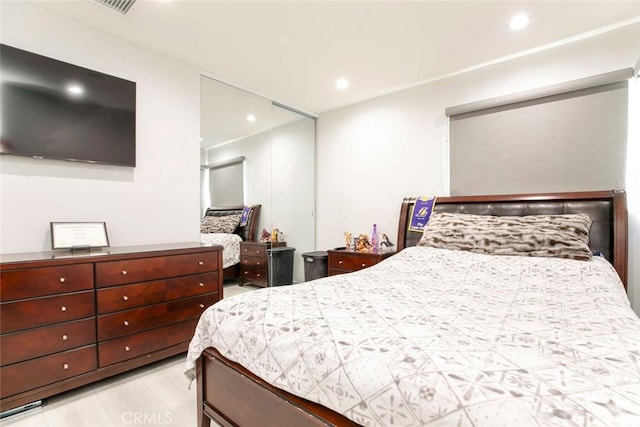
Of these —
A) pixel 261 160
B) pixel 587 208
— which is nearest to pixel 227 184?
pixel 261 160

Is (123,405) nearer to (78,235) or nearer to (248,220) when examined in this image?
(78,235)

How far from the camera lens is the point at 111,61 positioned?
96.6 inches

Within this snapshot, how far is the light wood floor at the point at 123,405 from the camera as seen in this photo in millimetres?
1652

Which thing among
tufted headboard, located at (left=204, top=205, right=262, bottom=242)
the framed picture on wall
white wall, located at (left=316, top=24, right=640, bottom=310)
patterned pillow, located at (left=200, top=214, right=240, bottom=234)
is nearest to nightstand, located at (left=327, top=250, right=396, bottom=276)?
white wall, located at (left=316, top=24, right=640, bottom=310)

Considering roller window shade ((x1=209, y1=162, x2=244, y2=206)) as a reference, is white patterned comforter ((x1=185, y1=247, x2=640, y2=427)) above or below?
below

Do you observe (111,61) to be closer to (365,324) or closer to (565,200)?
(365,324)

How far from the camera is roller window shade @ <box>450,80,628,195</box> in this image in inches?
93.7

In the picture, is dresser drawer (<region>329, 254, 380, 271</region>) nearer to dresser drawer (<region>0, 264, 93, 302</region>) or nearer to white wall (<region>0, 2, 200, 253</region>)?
white wall (<region>0, 2, 200, 253</region>)

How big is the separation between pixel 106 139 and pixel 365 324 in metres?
2.45

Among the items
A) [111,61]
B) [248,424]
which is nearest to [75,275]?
[248,424]

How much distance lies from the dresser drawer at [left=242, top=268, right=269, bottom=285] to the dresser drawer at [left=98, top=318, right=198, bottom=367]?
1062mm

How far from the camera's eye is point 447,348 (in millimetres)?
891

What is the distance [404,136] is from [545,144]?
A: 4.42ft

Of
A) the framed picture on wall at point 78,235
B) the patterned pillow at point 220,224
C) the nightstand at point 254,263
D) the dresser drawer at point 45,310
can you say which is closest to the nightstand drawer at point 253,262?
the nightstand at point 254,263
